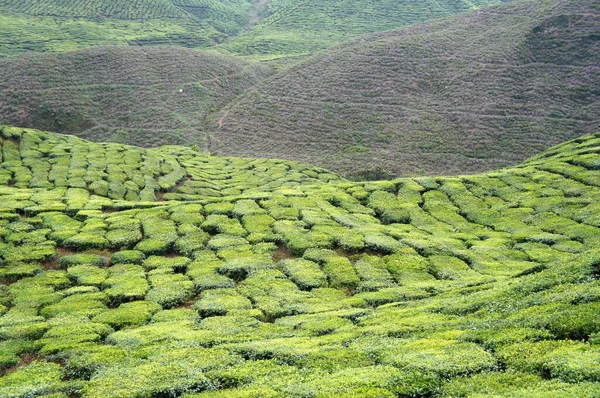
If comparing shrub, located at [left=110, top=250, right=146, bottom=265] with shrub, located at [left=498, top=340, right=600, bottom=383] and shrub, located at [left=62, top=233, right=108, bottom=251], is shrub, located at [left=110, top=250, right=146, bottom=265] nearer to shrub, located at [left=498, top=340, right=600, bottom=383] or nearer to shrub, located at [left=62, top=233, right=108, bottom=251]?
shrub, located at [left=62, top=233, right=108, bottom=251]

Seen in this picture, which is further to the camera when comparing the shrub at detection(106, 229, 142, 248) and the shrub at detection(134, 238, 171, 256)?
the shrub at detection(106, 229, 142, 248)

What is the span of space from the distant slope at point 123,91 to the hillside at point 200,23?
27.5 m

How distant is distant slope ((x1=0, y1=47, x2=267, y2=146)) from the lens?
59938mm

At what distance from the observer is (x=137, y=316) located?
1698cm

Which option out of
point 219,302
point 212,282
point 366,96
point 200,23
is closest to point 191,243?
point 212,282

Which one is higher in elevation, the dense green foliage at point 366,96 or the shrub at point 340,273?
Result: the dense green foliage at point 366,96

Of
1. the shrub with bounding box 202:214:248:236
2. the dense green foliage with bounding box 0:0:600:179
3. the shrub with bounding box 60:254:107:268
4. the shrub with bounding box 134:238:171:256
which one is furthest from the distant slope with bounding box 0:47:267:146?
the shrub with bounding box 60:254:107:268

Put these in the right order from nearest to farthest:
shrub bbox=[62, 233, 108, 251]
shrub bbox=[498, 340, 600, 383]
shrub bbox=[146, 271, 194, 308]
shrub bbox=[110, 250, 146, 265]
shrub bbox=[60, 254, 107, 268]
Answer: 1. shrub bbox=[498, 340, 600, 383]
2. shrub bbox=[146, 271, 194, 308]
3. shrub bbox=[60, 254, 107, 268]
4. shrub bbox=[110, 250, 146, 265]
5. shrub bbox=[62, 233, 108, 251]

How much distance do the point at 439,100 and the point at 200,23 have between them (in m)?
95.7

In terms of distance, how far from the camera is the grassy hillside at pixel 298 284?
442 inches

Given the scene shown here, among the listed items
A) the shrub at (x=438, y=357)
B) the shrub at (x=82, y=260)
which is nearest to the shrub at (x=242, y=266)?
the shrub at (x=82, y=260)

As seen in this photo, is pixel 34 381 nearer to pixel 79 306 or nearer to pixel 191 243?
pixel 79 306

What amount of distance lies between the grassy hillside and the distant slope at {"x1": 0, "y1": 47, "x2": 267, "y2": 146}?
83.5 feet

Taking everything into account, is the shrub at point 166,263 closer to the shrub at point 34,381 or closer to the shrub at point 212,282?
the shrub at point 212,282
